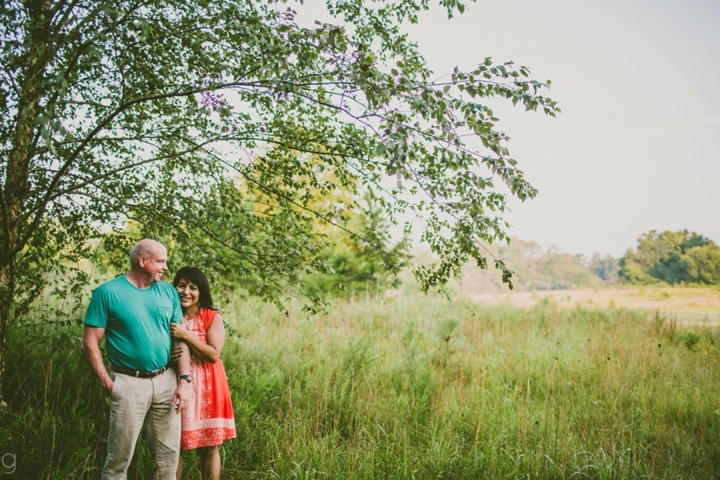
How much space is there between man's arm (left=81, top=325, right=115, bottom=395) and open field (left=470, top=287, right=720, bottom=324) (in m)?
11.8

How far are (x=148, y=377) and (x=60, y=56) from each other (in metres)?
2.99

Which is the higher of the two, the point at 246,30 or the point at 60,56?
the point at 60,56

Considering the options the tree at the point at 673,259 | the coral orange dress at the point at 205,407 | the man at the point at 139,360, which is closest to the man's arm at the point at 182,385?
the man at the point at 139,360

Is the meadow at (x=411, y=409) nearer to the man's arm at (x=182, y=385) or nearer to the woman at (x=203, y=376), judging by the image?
the woman at (x=203, y=376)

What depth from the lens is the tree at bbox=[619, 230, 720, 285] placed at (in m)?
21.7

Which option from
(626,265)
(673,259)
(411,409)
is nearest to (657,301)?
(673,259)

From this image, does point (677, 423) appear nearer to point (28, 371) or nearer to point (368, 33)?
point (368, 33)

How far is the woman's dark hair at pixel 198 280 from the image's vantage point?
10.3 feet

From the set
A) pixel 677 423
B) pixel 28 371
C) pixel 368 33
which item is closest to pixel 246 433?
pixel 28 371

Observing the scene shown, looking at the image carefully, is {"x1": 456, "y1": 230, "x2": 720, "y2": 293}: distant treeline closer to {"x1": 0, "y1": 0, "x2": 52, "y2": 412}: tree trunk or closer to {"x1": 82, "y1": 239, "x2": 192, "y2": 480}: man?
{"x1": 82, "y1": 239, "x2": 192, "y2": 480}: man

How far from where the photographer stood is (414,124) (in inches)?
107

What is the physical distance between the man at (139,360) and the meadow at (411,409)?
2.42 ft

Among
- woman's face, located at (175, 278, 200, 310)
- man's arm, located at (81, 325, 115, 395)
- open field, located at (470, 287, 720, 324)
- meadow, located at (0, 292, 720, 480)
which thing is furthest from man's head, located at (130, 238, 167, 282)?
open field, located at (470, 287, 720, 324)

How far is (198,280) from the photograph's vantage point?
10.4ft
